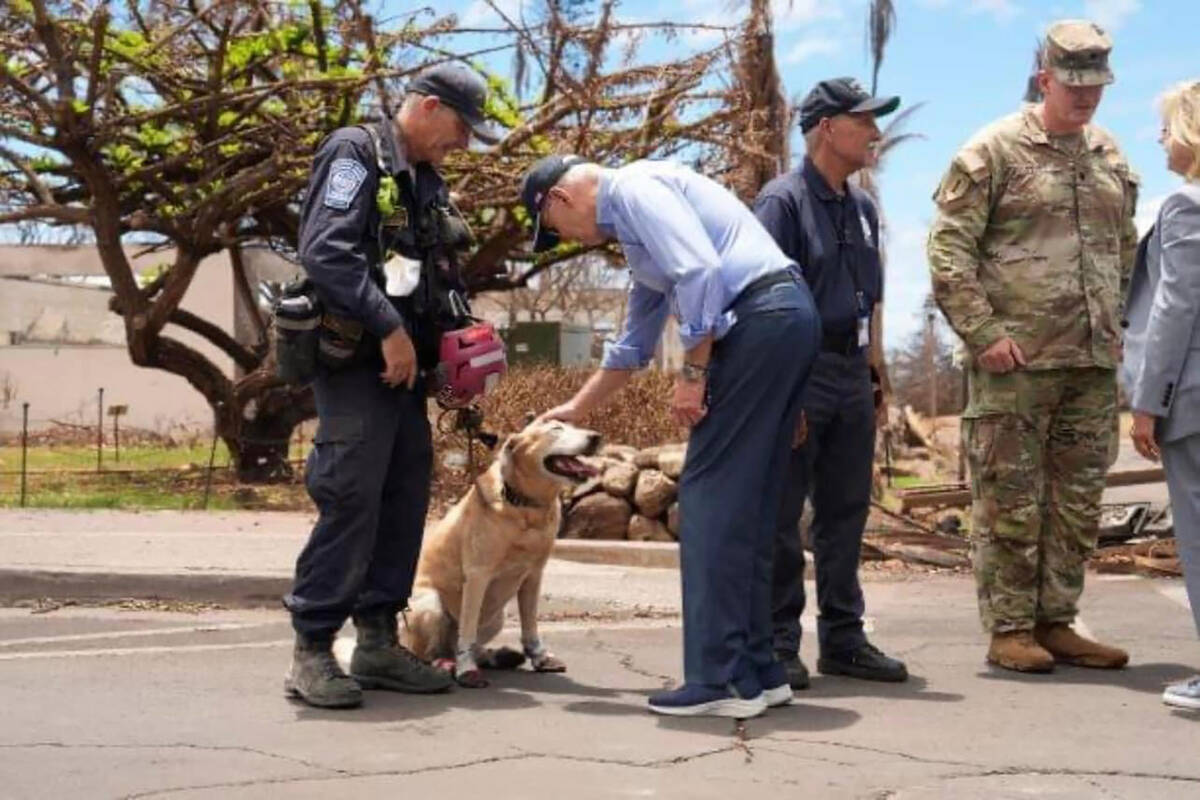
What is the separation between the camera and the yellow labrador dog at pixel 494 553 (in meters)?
5.51

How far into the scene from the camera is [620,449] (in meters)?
10.5

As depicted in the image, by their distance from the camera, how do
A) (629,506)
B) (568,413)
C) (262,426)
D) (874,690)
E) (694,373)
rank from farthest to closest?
1. (262,426)
2. (629,506)
3. (874,690)
4. (568,413)
5. (694,373)

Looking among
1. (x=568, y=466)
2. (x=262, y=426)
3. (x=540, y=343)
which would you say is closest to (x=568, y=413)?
(x=568, y=466)

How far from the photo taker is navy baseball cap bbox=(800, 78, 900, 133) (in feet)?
17.8

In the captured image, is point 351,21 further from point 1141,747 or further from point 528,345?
point 1141,747

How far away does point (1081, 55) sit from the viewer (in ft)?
17.9

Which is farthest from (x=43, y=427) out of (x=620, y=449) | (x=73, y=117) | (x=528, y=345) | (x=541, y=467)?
(x=541, y=467)

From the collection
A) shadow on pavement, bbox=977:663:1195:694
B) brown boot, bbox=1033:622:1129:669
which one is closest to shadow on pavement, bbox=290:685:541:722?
shadow on pavement, bbox=977:663:1195:694

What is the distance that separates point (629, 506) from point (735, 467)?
502 cm

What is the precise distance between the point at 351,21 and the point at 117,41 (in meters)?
1.99

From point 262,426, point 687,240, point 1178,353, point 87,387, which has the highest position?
point 87,387

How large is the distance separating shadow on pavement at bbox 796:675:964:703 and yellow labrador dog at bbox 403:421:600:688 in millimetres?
1008

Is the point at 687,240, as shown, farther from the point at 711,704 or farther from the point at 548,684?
the point at 548,684

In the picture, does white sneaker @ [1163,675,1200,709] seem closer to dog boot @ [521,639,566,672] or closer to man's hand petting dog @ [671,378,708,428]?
man's hand petting dog @ [671,378,708,428]
